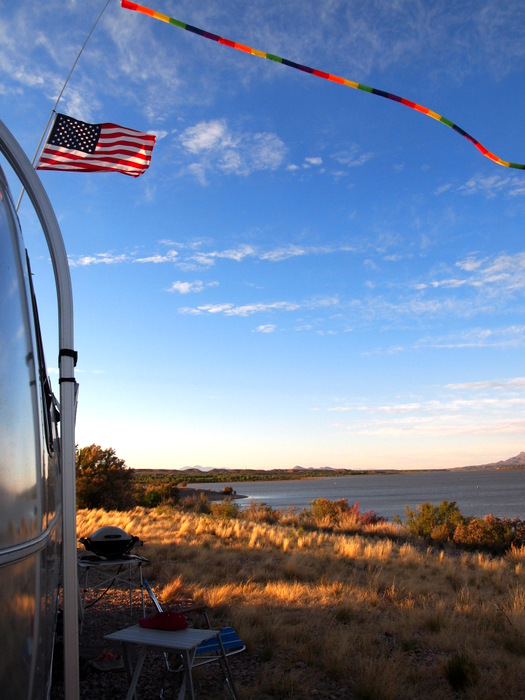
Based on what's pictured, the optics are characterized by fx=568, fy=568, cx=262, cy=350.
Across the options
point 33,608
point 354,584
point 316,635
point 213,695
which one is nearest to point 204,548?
point 354,584

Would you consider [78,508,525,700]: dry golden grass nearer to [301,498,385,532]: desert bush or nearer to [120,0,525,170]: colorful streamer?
[120,0,525,170]: colorful streamer

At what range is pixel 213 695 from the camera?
4938 mm

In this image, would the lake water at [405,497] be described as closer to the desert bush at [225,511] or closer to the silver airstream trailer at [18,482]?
the desert bush at [225,511]

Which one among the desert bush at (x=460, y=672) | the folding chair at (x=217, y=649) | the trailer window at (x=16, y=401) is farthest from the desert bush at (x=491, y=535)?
the trailer window at (x=16, y=401)

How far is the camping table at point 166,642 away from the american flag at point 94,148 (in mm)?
4529

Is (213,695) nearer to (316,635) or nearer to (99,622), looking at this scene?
(316,635)

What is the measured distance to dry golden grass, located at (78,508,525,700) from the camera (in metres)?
5.12

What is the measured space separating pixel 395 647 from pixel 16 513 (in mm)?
5557

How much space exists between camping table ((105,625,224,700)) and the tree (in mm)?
20905

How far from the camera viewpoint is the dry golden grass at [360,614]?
5.12 m

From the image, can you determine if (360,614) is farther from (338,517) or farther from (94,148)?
(338,517)

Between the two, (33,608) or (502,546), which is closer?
(33,608)

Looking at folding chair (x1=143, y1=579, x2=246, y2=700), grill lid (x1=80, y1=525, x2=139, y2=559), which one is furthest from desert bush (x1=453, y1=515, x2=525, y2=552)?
folding chair (x1=143, y1=579, x2=246, y2=700)

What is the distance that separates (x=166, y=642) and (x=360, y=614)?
3.95 metres
